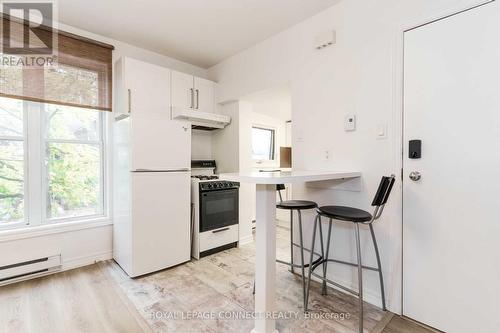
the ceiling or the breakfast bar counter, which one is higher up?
the ceiling

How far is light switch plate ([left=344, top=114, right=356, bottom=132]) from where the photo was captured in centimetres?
201

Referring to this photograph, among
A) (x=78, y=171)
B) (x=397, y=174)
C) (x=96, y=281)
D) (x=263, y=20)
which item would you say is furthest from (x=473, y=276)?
(x=78, y=171)

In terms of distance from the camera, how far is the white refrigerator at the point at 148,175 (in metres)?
2.35

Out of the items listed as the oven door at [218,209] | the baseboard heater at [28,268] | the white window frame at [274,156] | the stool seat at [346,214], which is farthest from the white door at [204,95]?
the baseboard heater at [28,268]

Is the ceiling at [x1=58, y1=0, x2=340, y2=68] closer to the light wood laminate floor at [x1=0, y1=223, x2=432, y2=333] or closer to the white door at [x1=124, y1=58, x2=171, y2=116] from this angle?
the white door at [x1=124, y1=58, x2=171, y2=116]

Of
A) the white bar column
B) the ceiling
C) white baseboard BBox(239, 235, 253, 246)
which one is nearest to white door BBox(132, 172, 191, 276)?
white baseboard BBox(239, 235, 253, 246)

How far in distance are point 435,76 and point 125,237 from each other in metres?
3.04

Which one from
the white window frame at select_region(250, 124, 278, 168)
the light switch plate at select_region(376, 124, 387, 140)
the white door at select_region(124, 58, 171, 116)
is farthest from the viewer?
the white window frame at select_region(250, 124, 278, 168)

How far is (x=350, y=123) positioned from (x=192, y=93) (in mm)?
1989

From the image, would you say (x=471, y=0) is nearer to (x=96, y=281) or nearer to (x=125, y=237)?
(x=125, y=237)

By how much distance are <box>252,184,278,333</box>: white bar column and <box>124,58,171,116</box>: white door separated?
177 cm

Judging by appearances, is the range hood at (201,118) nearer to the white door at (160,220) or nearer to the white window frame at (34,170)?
the white door at (160,220)

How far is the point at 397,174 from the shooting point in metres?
1.77

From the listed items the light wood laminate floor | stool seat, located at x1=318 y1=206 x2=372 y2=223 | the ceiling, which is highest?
the ceiling
